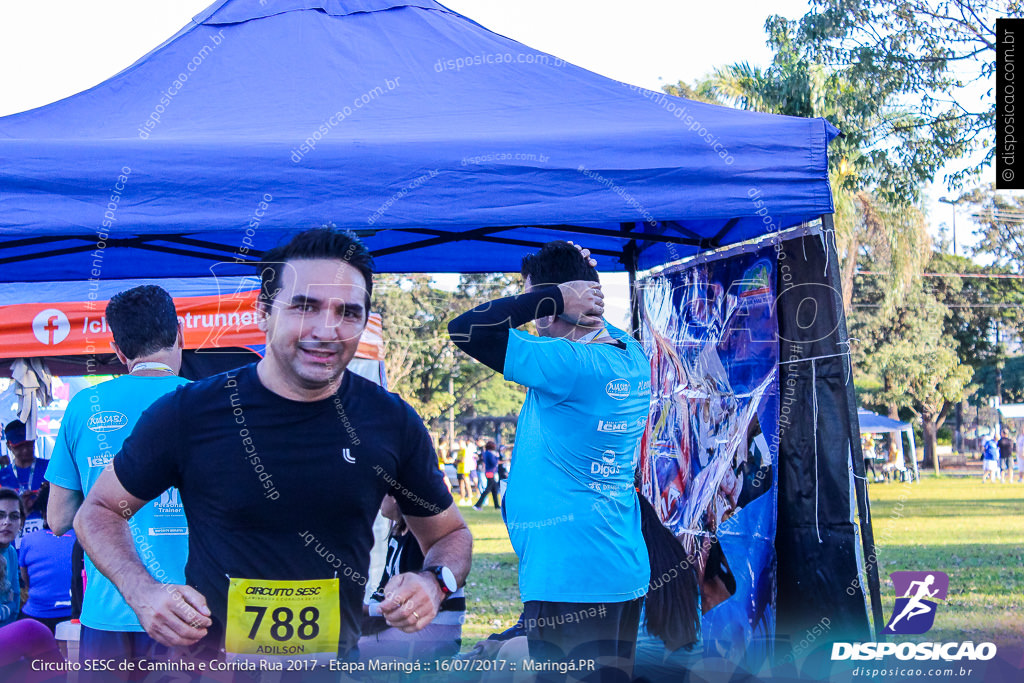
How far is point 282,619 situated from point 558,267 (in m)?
1.44

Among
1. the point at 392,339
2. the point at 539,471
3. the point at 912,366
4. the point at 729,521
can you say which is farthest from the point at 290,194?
the point at 912,366

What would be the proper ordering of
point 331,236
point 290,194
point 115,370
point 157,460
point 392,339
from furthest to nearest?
point 392,339 → point 115,370 → point 290,194 → point 331,236 → point 157,460

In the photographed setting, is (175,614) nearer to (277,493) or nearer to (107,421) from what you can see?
(277,493)

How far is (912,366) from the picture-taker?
3644 centimetres

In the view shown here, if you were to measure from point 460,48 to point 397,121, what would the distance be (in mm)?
827

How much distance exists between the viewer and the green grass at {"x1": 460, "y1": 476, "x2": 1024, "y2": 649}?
238 inches

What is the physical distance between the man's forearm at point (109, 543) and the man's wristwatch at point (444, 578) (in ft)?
1.99

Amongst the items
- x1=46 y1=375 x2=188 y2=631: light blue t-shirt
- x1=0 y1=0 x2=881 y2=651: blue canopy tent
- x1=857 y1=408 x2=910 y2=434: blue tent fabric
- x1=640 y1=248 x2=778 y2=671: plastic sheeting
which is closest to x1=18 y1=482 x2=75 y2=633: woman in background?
x1=0 y1=0 x2=881 y2=651: blue canopy tent

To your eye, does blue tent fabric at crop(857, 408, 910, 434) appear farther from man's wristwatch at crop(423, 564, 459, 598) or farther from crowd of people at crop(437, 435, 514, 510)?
man's wristwatch at crop(423, 564, 459, 598)

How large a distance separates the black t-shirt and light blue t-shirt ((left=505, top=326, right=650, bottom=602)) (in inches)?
31.2

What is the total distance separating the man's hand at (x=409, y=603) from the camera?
1830mm

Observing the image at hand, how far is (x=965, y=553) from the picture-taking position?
9562 mm

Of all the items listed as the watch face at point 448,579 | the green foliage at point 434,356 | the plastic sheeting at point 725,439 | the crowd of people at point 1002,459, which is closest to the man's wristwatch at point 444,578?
the watch face at point 448,579

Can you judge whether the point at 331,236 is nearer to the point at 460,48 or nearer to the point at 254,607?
the point at 254,607
